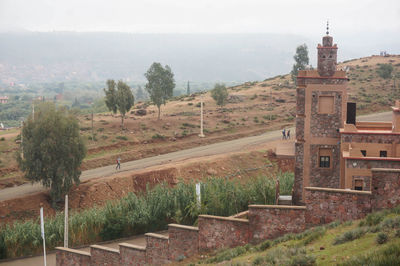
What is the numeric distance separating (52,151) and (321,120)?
889 inches

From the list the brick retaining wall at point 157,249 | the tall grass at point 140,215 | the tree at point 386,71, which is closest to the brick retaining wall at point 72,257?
the brick retaining wall at point 157,249

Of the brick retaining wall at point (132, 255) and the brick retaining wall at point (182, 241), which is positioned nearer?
the brick retaining wall at point (182, 241)

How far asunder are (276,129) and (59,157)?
123 ft

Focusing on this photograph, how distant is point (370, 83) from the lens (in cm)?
9894

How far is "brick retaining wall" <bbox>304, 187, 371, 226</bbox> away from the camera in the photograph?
19.4 meters

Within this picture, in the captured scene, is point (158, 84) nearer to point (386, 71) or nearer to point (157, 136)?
point (157, 136)

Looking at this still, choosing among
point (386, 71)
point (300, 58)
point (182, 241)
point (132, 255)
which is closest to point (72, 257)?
point (132, 255)

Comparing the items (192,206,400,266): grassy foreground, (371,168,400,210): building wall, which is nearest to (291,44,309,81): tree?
(371,168,400,210): building wall

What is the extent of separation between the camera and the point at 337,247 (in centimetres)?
1518

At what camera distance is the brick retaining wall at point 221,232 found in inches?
838

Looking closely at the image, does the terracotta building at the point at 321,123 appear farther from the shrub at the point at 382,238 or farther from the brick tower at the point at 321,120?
the shrub at the point at 382,238

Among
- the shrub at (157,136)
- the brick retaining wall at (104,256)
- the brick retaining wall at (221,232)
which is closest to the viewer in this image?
the brick retaining wall at (221,232)

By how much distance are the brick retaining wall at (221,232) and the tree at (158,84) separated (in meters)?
49.8

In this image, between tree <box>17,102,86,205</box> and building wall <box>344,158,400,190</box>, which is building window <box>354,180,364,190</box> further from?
tree <box>17,102,86,205</box>
